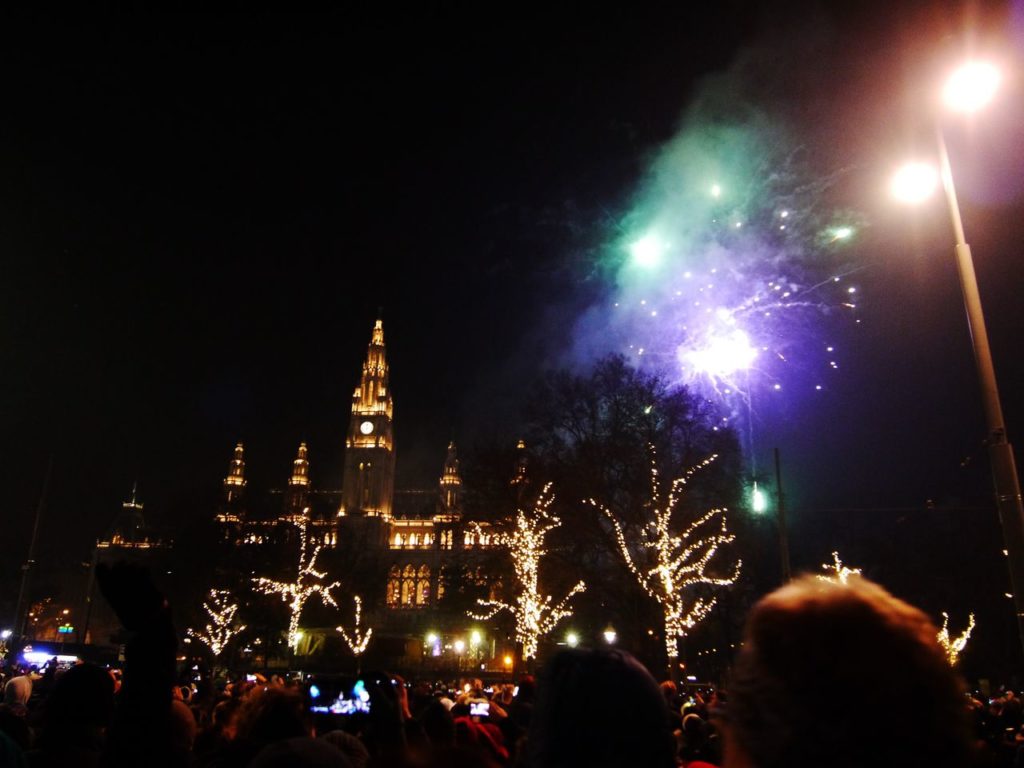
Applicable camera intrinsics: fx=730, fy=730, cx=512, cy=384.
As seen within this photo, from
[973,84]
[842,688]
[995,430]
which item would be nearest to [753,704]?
[842,688]

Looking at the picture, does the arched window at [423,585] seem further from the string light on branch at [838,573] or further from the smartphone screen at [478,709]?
the smartphone screen at [478,709]

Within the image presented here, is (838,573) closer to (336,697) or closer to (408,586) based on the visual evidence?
(336,697)

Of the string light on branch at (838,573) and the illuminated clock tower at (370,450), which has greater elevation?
the illuminated clock tower at (370,450)

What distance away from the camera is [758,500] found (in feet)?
78.9

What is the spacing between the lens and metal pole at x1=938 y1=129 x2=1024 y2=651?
6.77 m

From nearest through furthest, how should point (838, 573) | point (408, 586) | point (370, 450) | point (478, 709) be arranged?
point (478, 709) < point (838, 573) < point (408, 586) < point (370, 450)

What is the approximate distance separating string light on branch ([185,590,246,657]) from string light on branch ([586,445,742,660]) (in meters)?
28.5

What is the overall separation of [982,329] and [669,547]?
1855 cm

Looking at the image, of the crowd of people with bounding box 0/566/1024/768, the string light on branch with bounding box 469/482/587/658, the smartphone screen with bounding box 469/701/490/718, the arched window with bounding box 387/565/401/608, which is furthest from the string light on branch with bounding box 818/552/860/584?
the arched window with bounding box 387/565/401/608

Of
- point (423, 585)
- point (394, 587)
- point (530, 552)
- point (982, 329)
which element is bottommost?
point (982, 329)

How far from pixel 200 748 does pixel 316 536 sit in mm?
49105

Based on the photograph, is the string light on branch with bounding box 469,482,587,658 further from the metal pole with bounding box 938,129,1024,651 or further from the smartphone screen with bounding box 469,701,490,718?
the metal pole with bounding box 938,129,1024,651

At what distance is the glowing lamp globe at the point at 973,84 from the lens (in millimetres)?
7316

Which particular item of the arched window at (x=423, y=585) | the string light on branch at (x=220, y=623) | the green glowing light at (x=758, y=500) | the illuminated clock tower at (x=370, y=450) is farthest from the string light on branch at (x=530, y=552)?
the illuminated clock tower at (x=370, y=450)
